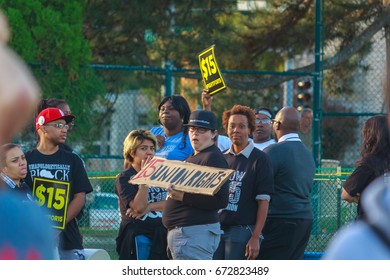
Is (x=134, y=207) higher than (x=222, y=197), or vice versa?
(x=222, y=197)

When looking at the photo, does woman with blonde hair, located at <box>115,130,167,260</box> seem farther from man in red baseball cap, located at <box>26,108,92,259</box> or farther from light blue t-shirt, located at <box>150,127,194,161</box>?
man in red baseball cap, located at <box>26,108,92,259</box>

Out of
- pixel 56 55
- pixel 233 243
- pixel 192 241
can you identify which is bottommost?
pixel 233 243

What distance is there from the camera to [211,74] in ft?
30.0

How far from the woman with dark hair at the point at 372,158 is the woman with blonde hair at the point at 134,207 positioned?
1.60 metres

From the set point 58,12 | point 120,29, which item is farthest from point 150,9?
point 58,12

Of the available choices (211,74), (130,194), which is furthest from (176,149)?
(211,74)

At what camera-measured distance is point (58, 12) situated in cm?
1238

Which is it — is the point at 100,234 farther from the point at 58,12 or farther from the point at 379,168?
the point at 379,168

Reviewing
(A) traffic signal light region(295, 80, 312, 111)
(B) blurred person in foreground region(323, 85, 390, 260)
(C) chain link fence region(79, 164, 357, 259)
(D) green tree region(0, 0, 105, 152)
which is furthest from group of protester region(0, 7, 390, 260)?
(A) traffic signal light region(295, 80, 312, 111)

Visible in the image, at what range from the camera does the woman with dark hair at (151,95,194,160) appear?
748 cm

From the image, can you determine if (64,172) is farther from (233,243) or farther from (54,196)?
(233,243)

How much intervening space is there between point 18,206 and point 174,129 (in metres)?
6.14

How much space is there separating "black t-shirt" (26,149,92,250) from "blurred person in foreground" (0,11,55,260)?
5.09 meters
